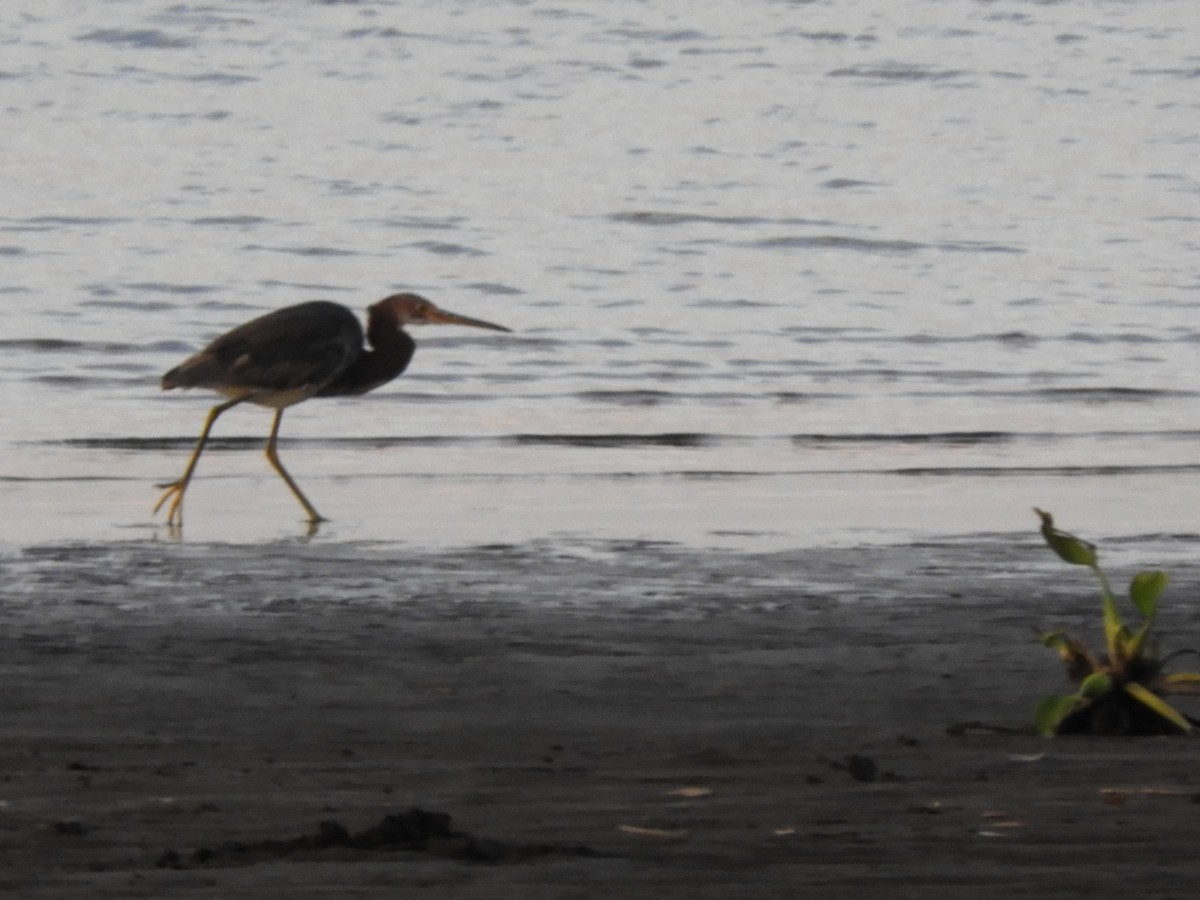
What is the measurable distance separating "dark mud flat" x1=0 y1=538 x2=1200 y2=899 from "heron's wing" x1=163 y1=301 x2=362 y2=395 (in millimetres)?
2667

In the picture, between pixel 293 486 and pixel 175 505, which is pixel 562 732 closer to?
pixel 175 505

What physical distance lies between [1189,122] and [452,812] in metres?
31.2

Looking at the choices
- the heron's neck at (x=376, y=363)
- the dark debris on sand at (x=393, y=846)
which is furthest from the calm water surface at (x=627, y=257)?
the dark debris on sand at (x=393, y=846)

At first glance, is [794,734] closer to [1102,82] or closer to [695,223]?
[695,223]

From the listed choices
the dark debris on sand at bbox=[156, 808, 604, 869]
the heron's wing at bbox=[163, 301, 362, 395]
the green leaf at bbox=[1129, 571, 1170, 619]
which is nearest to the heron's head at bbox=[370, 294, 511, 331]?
the heron's wing at bbox=[163, 301, 362, 395]

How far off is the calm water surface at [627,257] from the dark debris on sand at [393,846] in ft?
17.7

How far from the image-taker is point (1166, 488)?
1192cm

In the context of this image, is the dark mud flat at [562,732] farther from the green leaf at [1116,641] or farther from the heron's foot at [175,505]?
the heron's foot at [175,505]

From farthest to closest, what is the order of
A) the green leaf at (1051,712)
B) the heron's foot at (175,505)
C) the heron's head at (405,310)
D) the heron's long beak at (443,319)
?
1. the heron's long beak at (443,319)
2. the heron's head at (405,310)
3. the heron's foot at (175,505)
4. the green leaf at (1051,712)

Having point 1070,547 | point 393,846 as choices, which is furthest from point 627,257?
point 393,846

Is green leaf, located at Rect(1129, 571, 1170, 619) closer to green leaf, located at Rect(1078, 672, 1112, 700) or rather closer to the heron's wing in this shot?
green leaf, located at Rect(1078, 672, 1112, 700)

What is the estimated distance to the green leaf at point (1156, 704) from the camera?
18.6 feet

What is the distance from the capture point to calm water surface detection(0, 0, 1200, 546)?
12086mm

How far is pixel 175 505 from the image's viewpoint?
10688 millimetres
